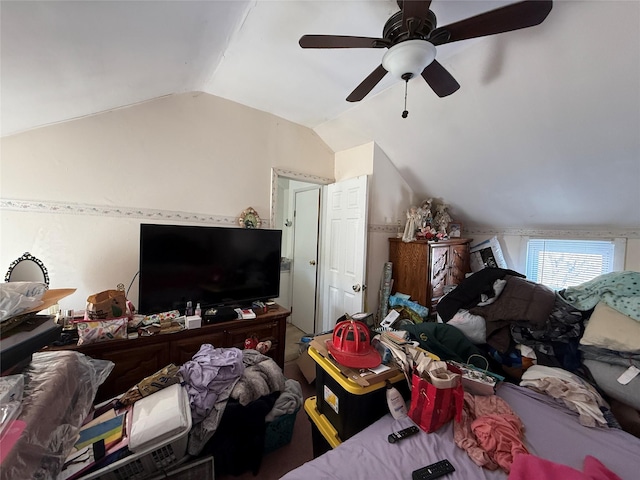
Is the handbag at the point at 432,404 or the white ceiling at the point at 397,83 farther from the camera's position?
the white ceiling at the point at 397,83

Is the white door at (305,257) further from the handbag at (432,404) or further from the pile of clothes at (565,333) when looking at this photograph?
the handbag at (432,404)

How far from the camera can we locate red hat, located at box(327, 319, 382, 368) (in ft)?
3.63

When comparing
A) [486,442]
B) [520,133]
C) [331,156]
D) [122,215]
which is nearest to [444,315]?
[486,442]

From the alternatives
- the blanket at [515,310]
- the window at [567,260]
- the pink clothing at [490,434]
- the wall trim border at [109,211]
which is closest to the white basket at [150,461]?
the pink clothing at [490,434]

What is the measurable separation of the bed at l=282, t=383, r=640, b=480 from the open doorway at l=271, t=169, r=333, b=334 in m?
2.20

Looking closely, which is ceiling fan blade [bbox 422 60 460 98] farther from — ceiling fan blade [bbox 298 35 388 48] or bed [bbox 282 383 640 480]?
bed [bbox 282 383 640 480]

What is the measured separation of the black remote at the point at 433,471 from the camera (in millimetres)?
806

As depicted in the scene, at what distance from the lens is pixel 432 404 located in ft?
3.16

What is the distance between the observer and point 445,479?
2.68 ft

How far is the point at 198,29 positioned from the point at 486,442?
2.26 metres

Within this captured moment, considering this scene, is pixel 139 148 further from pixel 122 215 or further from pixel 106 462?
pixel 106 462

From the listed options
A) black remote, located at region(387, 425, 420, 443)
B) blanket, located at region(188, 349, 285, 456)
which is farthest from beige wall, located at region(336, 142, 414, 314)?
black remote, located at region(387, 425, 420, 443)

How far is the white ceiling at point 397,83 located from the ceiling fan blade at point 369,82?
0.80ft

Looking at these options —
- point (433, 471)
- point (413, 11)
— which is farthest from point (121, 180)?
point (433, 471)
